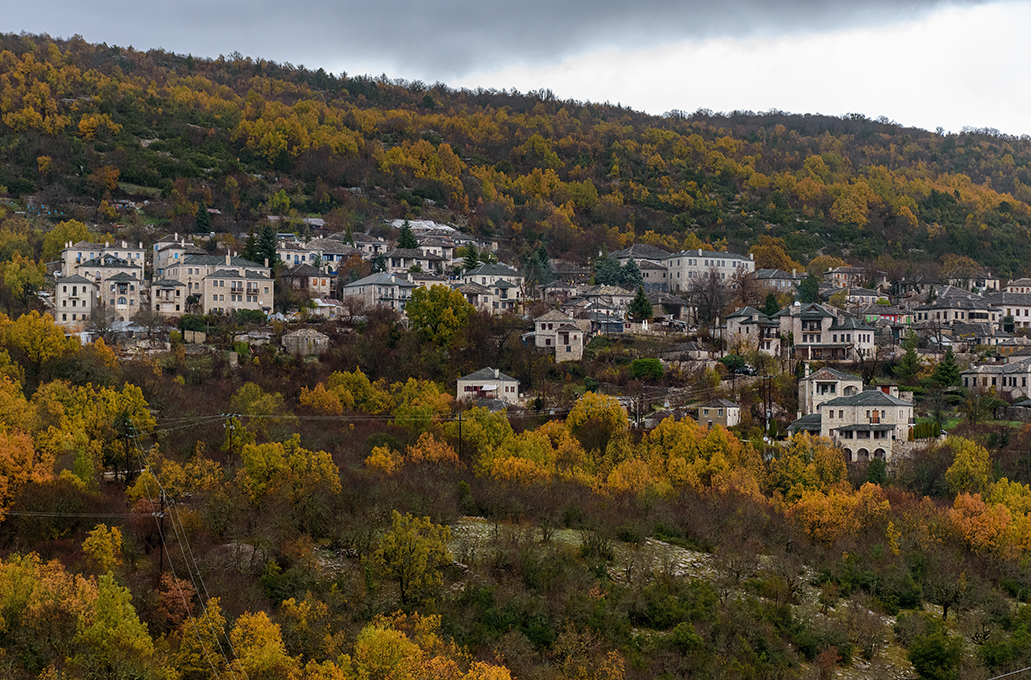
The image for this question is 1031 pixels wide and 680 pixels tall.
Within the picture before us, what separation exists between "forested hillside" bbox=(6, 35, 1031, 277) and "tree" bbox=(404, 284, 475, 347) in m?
27.2

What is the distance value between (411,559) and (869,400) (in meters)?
26.2

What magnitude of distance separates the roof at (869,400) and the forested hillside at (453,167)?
4366cm

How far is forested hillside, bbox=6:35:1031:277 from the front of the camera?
93.5 m

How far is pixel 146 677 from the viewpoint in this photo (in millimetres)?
29672

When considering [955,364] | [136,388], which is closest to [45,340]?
[136,388]

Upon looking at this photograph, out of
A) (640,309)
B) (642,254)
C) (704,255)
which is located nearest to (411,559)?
(640,309)

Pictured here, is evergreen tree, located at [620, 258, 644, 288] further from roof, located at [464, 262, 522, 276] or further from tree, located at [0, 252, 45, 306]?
tree, located at [0, 252, 45, 306]

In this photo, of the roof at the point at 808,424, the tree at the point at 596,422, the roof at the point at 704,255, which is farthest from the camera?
the roof at the point at 704,255

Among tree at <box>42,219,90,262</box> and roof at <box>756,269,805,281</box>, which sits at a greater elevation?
tree at <box>42,219,90,262</box>

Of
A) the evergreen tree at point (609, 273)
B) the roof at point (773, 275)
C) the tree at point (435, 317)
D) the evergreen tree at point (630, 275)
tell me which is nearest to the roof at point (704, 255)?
the roof at point (773, 275)

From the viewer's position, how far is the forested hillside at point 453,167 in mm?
93500

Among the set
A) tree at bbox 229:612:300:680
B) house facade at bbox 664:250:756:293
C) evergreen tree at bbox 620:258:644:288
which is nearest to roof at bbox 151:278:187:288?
evergreen tree at bbox 620:258:644:288

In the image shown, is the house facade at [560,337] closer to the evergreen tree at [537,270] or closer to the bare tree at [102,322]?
the evergreen tree at [537,270]

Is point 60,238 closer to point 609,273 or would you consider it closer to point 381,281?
point 381,281
